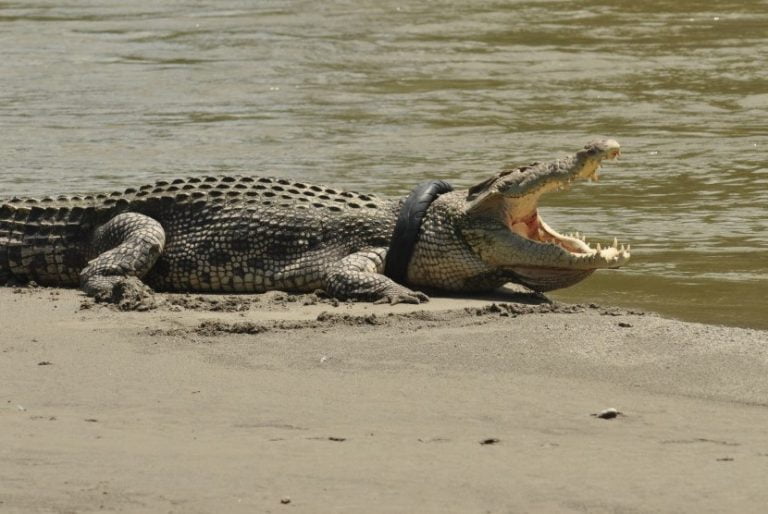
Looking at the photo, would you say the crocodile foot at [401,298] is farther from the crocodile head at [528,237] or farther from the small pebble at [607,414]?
the small pebble at [607,414]

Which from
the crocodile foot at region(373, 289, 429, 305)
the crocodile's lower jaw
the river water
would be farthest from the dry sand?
the river water

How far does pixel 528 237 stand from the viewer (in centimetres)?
840

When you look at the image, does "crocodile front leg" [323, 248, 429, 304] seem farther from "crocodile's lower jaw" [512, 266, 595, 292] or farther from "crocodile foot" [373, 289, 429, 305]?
"crocodile's lower jaw" [512, 266, 595, 292]

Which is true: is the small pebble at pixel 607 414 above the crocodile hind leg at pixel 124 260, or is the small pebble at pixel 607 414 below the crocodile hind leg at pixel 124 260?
above

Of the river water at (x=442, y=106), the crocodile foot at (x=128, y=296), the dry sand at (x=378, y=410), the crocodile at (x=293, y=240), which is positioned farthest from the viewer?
the river water at (x=442, y=106)

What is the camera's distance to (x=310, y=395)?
5812 millimetres

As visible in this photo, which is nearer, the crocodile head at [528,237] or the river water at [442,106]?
the crocodile head at [528,237]

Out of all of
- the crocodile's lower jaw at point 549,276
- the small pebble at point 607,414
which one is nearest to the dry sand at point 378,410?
the small pebble at point 607,414

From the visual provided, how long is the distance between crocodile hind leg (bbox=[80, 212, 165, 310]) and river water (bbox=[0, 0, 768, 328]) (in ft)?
7.87

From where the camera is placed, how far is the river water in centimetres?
1023

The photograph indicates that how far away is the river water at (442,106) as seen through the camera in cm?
1023

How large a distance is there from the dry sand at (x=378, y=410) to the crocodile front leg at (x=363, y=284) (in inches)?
9.9

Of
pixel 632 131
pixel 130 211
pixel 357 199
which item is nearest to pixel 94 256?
pixel 130 211

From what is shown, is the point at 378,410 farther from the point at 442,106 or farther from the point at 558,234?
the point at 442,106
